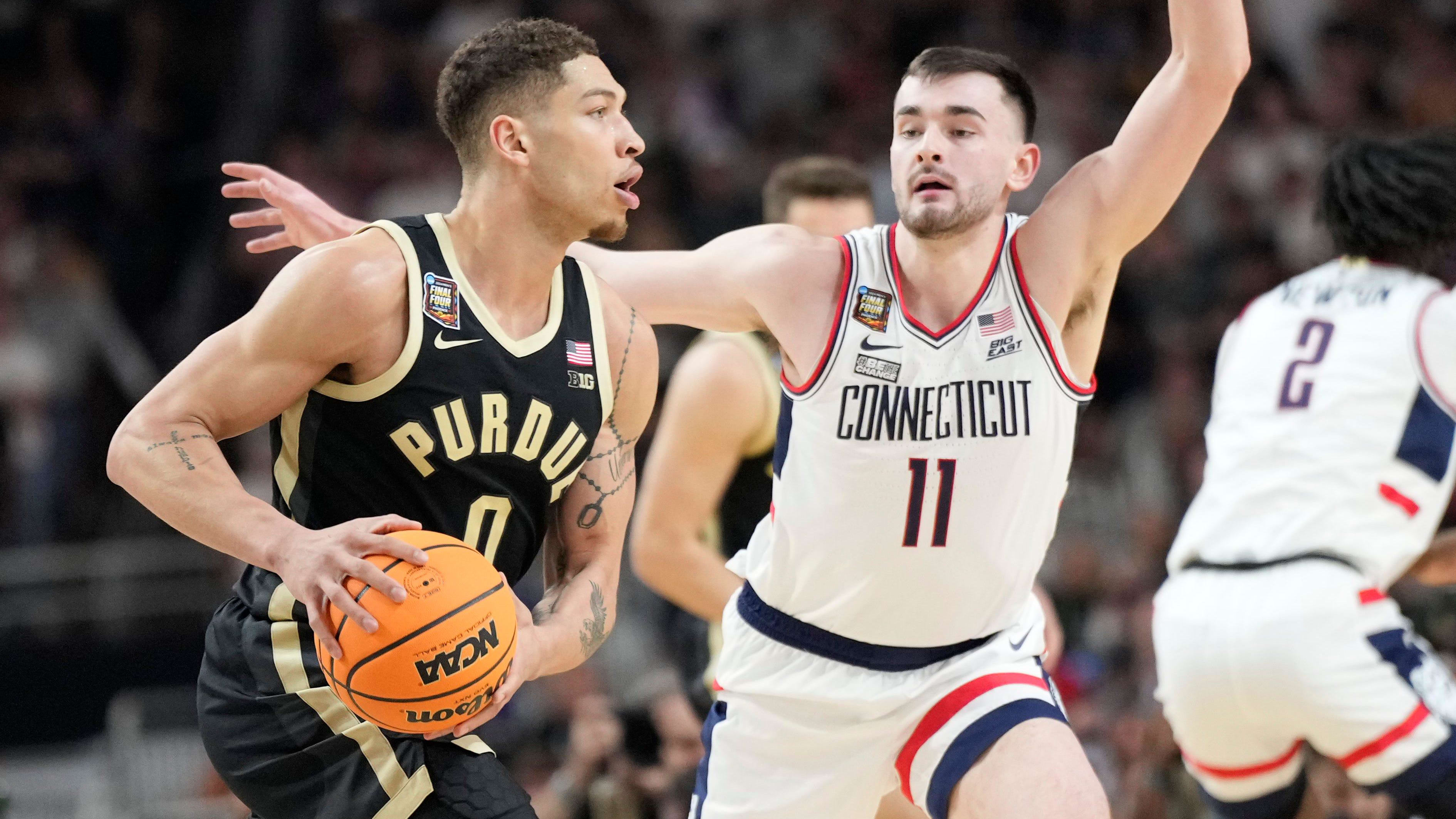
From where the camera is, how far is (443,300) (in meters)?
3.84

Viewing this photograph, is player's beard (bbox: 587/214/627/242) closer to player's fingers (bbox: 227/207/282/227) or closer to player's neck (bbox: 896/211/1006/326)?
player's neck (bbox: 896/211/1006/326)

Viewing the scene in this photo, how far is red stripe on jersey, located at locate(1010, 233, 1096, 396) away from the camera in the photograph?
14.2 feet

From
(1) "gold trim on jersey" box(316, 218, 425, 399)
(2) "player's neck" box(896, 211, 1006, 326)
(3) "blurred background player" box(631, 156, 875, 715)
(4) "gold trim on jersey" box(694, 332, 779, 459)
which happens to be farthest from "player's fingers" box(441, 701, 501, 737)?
(4) "gold trim on jersey" box(694, 332, 779, 459)

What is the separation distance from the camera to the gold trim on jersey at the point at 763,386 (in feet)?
18.8

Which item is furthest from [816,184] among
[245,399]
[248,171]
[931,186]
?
[245,399]

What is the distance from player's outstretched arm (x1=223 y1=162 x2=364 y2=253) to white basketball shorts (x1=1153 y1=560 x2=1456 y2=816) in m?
2.95

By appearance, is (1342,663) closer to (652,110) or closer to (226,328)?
(226,328)

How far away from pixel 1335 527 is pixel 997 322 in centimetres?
157

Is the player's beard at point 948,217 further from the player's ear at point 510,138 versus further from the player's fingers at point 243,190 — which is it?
the player's fingers at point 243,190

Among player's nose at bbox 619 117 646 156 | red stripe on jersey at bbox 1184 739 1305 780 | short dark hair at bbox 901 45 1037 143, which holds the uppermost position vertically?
short dark hair at bbox 901 45 1037 143

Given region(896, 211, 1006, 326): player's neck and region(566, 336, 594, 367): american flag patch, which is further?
region(896, 211, 1006, 326): player's neck

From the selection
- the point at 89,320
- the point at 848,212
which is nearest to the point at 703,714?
the point at 848,212

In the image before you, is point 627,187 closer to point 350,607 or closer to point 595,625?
point 595,625

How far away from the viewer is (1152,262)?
11.0 meters
